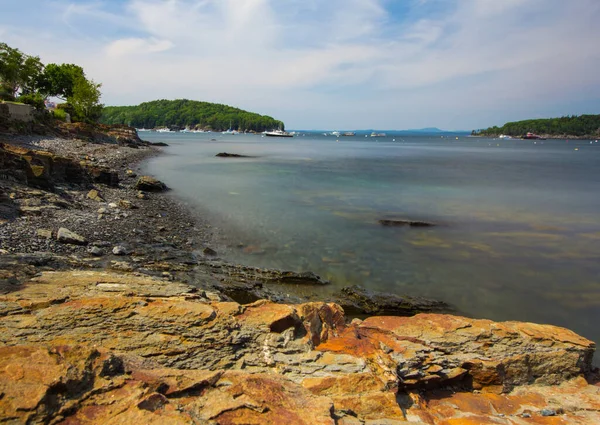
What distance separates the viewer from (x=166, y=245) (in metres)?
14.2

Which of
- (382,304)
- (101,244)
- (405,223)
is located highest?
(101,244)

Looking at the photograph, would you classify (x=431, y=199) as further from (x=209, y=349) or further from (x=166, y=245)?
(x=209, y=349)

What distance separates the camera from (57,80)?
78.8 meters

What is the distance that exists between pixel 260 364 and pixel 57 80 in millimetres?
96077

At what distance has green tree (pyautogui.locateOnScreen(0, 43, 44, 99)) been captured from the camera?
63.4 m

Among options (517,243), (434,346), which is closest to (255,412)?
(434,346)

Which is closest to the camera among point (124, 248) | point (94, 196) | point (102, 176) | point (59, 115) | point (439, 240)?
point (124, 248)

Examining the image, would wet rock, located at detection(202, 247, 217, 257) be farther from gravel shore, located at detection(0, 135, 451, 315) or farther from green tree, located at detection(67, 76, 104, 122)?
green tree, located at detection(67, 76, 104, 122)

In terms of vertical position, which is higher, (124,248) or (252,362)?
(252,362)

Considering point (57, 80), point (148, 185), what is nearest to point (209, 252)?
point (148, 185)

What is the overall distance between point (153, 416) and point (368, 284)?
31.2 ft

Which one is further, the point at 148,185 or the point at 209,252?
the point at 148,185

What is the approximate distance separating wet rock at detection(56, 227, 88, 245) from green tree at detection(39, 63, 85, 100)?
82739 mm

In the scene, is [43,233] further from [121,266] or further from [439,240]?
[439,240]
